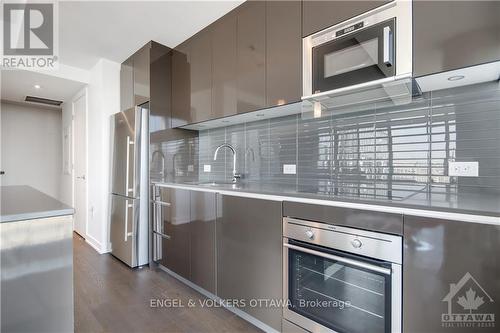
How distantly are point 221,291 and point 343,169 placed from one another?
132 cm

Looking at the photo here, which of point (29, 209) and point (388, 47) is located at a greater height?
point (388, 47)

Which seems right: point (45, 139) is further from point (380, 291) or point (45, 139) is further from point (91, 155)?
point (380, 291)

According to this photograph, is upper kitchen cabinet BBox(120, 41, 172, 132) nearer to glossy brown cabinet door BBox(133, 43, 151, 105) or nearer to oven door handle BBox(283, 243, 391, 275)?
glossy brown cabinet door BBox(133, 43, 151, 105)

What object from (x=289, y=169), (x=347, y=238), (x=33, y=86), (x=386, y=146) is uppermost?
(x=33, y=86)

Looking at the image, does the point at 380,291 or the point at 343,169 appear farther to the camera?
Result: the point at 343,169

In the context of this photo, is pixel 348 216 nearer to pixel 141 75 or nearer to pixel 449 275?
pixel 449 275

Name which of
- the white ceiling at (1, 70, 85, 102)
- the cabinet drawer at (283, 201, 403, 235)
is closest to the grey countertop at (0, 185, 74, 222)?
the cabinet drawer at (283, 201, 403, 235)

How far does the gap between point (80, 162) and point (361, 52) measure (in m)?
4.22

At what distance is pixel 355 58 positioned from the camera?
1.44 meters

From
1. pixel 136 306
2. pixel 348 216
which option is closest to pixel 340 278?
pixel 348 216

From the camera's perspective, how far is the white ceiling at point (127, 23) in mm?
2104

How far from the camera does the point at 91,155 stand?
11.3 feet

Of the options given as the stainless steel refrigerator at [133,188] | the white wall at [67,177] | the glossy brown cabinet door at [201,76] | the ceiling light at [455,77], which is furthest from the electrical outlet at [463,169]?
the white wall at [67,177]

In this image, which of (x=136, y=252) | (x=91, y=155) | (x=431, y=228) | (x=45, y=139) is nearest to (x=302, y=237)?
(x=431, y=228)
